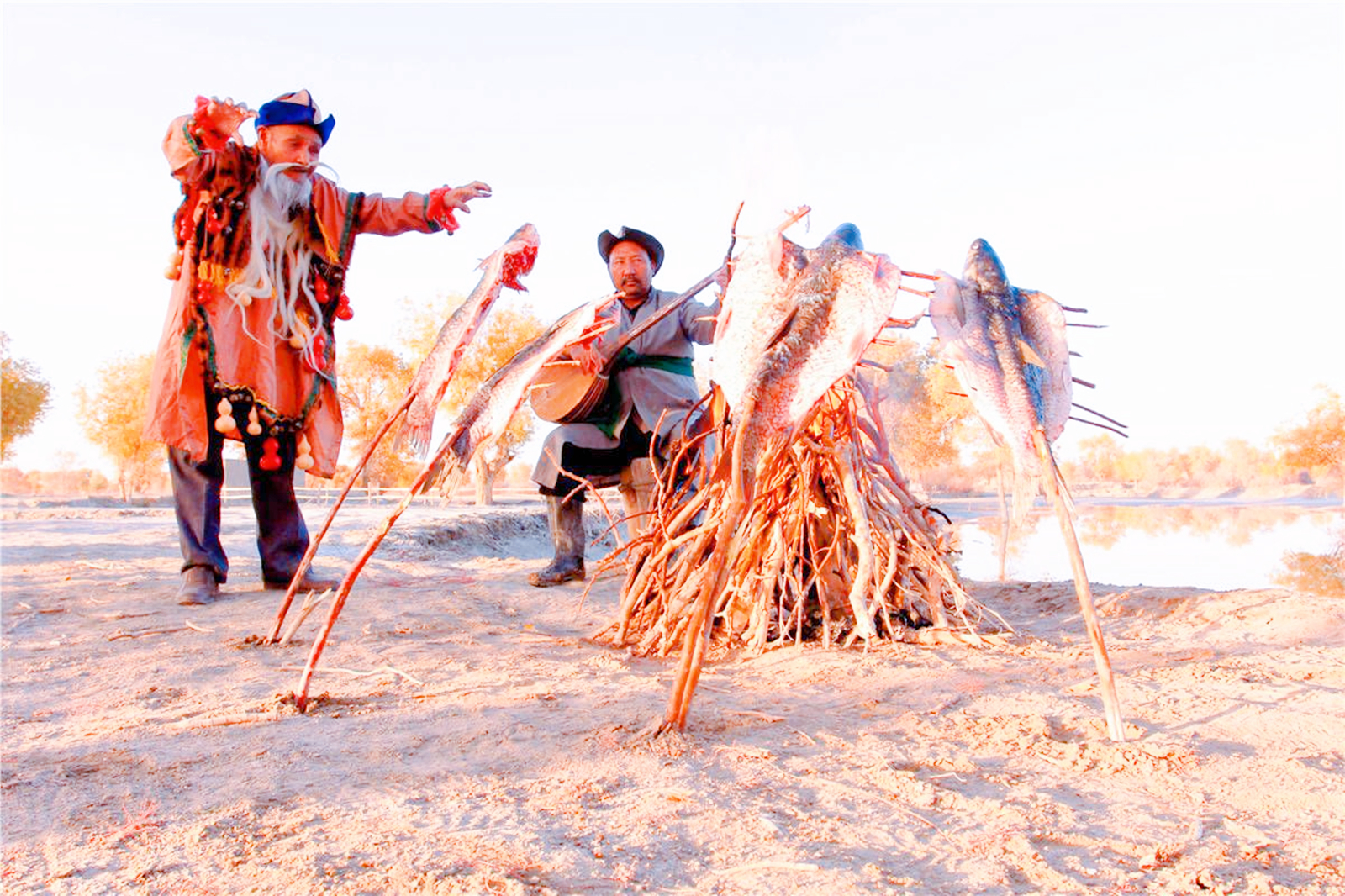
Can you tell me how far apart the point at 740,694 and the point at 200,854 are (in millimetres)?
1343

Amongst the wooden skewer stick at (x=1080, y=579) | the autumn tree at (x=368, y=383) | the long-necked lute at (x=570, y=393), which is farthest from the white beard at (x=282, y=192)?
the autumn tree at (x=368, y=383)

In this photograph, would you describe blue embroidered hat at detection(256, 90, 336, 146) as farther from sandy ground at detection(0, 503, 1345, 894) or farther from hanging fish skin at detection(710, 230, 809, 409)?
hanging fish skin at detection(710, 230, 809, 409)

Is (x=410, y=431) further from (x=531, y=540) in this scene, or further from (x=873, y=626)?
(x=531, y=540)

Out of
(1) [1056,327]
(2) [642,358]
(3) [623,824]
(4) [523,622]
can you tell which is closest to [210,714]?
(3) [623,824]

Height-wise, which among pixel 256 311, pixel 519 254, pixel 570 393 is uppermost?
pixel 256 311

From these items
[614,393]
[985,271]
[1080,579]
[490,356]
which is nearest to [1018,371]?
[985,271]

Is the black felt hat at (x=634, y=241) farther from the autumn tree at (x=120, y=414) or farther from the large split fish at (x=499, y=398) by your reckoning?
the autumn tree at (x=120, y=414)

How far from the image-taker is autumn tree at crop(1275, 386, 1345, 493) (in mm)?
25688

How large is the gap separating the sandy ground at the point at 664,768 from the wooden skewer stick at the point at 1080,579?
64 millimetres

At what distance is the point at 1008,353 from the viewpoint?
6.01 feet

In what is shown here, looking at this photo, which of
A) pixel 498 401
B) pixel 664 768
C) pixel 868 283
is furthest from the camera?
pixel 498 401

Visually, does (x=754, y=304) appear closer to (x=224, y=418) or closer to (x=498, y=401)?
(x=498, y=401)

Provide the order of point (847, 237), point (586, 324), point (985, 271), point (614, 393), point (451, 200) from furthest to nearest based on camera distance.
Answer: point (614, 393)
point (451, 200)
point (586, 324)
point (985, 271)
point (847, 237)

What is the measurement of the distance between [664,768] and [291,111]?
→ 11.6 feet
